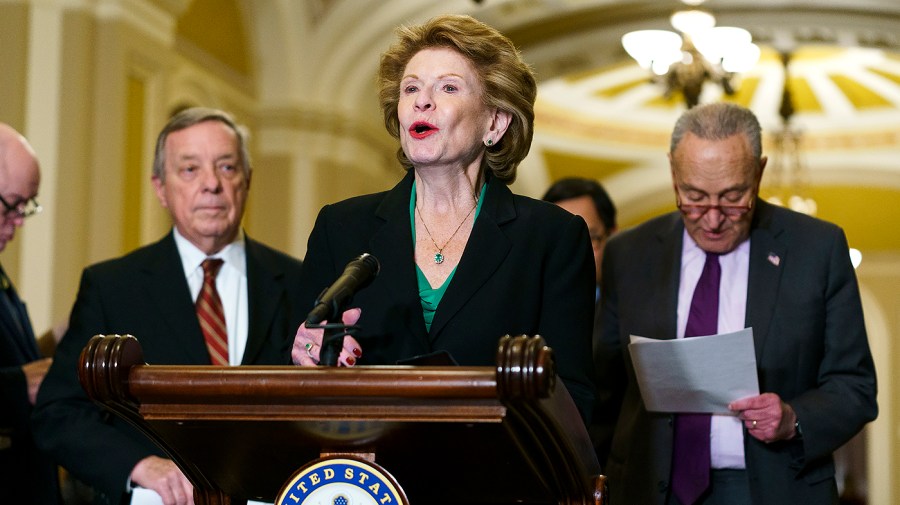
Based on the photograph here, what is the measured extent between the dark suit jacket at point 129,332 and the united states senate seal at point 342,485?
1.22m

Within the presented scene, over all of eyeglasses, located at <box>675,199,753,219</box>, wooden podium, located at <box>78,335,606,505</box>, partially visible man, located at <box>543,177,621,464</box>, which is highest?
partially visible man, located at <box>543,177,621,464</box>

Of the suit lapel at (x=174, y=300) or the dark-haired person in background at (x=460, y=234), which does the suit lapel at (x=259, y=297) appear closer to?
the suit lapel at (x=174, y=300)

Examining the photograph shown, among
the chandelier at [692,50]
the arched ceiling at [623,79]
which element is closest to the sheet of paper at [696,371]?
the chandelier at [692,50]

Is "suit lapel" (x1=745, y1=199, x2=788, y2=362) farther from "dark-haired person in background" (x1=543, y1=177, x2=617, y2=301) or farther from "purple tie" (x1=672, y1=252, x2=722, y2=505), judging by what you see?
"dark-haired person in background" (x1=543, y1=177, x2=617, y2=301)

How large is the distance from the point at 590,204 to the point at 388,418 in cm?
283

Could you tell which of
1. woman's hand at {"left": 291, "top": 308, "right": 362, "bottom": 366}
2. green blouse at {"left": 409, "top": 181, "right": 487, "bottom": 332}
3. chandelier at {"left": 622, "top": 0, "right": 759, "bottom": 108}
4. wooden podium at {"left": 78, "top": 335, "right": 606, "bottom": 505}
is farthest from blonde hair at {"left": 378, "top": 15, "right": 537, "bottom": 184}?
chandelier at {"left": 622, "top": 0, "right": 759, "bottom": 108}

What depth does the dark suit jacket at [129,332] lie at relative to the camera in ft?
9.91

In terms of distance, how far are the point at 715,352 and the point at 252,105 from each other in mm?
8128

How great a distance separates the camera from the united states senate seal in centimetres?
183

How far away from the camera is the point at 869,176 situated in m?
16.7

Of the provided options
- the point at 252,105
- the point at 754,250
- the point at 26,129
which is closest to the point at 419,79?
the point at 754,250

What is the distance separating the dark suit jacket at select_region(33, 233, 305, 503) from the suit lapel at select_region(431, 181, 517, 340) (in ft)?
3.01

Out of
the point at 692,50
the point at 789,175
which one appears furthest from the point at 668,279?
the point at 789,175

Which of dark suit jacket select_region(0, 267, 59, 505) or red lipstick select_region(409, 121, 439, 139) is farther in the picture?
dark suit jacket select_region(0, 267, 59, 505)
